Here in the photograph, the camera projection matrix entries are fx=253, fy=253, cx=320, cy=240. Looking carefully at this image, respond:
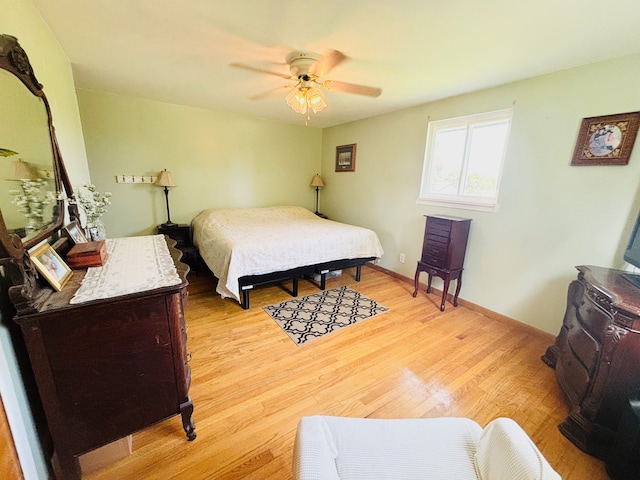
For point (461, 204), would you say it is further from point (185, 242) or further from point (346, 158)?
point (185, 242)

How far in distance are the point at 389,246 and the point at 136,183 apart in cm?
355

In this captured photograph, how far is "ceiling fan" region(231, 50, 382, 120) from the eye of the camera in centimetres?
189

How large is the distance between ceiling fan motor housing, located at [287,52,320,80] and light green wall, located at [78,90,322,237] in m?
2.19

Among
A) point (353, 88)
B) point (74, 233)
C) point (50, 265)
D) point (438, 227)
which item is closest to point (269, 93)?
point (353, 88)

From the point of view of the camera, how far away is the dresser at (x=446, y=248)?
2.59 metres

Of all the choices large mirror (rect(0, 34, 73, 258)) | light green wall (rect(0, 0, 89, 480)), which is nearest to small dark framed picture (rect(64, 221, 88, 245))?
large mirror (rect(0, 34, 73, 258))

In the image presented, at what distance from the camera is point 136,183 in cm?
334

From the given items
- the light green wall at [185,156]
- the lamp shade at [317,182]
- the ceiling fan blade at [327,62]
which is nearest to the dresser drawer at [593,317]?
the ceiling fan blade at [327,62]

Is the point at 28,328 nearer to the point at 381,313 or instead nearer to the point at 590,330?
the point at 381,313

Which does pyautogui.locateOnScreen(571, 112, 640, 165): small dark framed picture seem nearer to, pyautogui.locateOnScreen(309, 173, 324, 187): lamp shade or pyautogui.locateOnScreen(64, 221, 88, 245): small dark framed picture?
pyautogui.locateOnScreen(309, 173, 324, 187): lamp shade

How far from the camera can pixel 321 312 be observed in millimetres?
2605

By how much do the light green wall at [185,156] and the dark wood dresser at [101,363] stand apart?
104 inches

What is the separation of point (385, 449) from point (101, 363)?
1153mm

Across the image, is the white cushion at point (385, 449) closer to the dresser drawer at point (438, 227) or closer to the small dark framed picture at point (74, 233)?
the small dark framed picture at point (74, 233)
